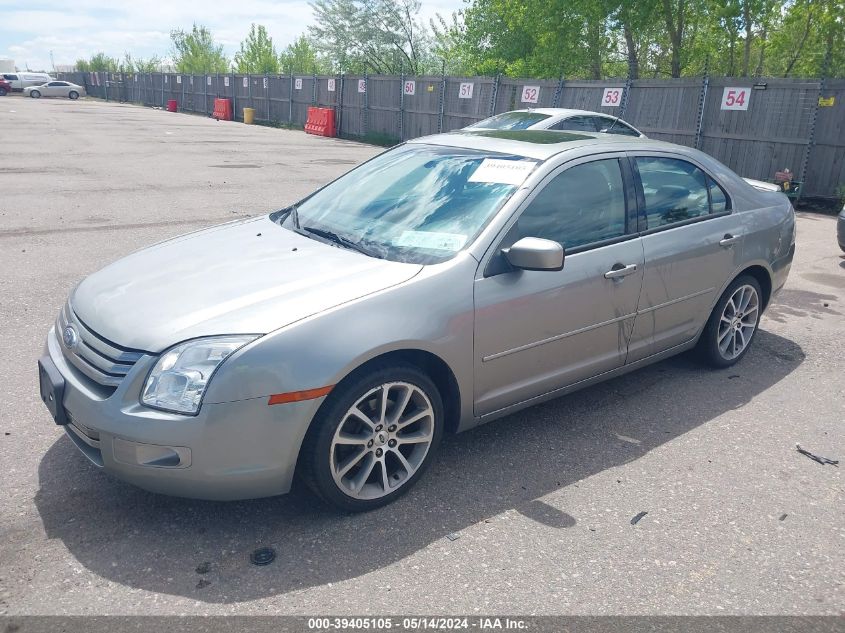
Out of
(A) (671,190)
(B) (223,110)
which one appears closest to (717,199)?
(A) (671,190)

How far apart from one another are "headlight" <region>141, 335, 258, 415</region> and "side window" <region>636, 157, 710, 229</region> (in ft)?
8.68

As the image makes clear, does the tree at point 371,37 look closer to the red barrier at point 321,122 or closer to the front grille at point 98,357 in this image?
the red barrier at point 321,122

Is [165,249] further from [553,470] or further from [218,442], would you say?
[553,470]

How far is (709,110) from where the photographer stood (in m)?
14.1

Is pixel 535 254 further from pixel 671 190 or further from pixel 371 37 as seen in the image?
pixel 371 37

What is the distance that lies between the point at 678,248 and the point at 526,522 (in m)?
2.06

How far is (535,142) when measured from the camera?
4219 mm

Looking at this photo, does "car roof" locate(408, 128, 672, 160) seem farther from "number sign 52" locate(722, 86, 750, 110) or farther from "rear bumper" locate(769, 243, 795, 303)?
"number sign 52" locate(722, 86, 750, 110)

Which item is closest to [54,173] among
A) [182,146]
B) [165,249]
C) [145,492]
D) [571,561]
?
[182,146]

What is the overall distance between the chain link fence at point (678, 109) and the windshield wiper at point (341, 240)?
11569 millimetres

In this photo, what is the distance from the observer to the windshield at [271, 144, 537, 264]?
3.56 meters

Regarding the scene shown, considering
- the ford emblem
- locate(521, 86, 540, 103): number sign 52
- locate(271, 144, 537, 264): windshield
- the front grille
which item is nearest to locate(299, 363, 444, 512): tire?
locate(271, 144, 537, 264): windshield

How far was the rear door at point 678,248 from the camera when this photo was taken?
423 cm

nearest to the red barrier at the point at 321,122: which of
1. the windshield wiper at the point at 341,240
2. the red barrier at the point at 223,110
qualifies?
the red barrier at the point at 223,110
